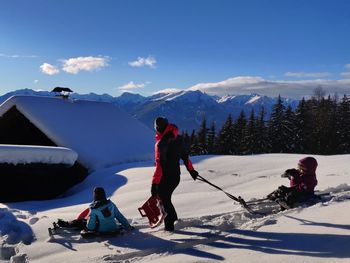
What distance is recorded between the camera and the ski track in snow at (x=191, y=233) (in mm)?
5648

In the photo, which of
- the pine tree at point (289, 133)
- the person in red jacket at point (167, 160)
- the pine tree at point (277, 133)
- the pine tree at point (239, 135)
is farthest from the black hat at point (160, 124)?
the pine tree at point (239, 135)

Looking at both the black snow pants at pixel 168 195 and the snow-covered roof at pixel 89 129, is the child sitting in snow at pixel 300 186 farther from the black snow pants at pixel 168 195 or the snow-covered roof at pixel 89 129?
the snow-covered roof at pixel 89 129

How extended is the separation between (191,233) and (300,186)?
248cm

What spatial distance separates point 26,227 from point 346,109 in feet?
151

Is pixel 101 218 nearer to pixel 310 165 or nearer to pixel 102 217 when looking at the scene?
pixel 102 217

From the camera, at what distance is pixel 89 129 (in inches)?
777

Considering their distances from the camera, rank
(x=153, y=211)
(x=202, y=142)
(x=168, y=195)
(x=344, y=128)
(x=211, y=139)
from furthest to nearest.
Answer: (x=211, y=139), (x=202, y=142), (x=344, y=128), (x=153, y=211), (x=168, y=195)

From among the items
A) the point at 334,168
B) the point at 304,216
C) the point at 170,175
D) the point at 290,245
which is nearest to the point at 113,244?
the point at 170,175

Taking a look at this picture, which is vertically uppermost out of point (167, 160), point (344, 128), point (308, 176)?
point (344, 128)

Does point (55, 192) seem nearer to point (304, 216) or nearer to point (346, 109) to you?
point (304, 216)

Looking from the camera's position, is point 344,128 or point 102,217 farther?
point 344,128

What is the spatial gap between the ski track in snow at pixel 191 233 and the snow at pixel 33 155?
7.67 meters

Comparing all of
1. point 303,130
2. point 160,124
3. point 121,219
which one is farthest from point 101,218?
point 303,130

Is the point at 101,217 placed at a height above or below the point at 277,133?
below
